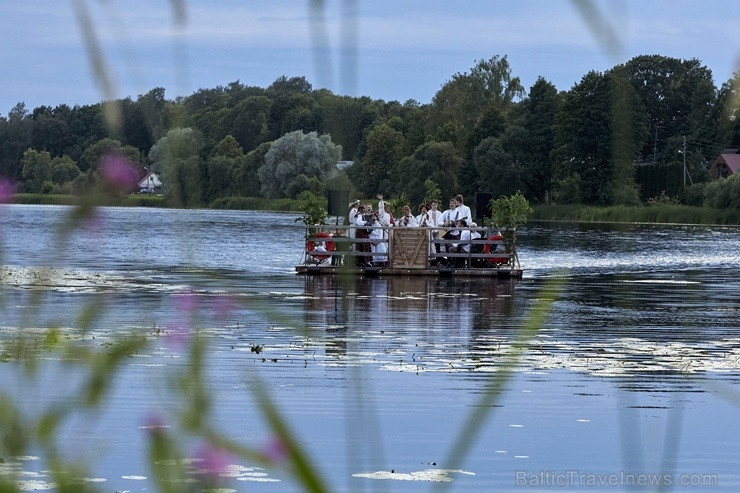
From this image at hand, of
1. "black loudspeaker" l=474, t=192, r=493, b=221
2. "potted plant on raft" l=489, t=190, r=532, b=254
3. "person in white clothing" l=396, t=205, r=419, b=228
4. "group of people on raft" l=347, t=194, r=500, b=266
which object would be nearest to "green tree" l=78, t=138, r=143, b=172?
"group of people on raft" l=347, t=194, r=500, b=266

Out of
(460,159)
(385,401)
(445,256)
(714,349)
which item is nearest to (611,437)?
(385,401)

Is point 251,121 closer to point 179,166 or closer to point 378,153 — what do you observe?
point 378,153

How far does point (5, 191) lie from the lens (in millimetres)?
1733

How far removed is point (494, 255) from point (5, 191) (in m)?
24.8

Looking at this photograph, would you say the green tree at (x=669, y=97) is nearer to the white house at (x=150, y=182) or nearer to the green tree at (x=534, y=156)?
the white house at (x=150, y=182)

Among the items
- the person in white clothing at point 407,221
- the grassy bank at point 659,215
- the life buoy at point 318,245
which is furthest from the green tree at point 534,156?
the life buoy at point 318,245

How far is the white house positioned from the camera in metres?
1.48

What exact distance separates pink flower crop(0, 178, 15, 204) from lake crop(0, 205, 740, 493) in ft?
0.07

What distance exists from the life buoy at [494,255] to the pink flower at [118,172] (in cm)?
2489

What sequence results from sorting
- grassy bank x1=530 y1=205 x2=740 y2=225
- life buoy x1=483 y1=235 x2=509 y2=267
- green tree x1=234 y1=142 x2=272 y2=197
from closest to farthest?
1. green tree x1=234 y1=142 x2=272 y2=197
2. life buoy x1=483 y1=235 x2=509 y2=267
3. grassy bank x1=530 y1=205 x2=740 y2=225

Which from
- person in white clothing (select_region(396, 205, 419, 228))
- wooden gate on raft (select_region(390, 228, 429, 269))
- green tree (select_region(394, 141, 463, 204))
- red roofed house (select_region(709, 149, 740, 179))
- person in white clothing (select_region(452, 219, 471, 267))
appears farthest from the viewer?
green tree (select_region(394, 141, 463, 204))

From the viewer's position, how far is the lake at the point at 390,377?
5.11ft

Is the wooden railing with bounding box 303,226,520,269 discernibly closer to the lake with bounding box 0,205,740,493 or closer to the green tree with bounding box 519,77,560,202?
the lake with bounding box 0,205,740,493

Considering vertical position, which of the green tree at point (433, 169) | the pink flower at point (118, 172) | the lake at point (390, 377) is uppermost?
the green tree at point (433, 169)
